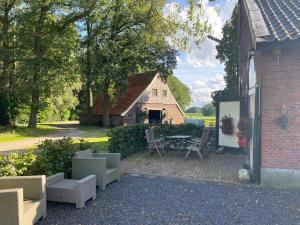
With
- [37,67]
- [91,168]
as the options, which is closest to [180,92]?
[37,67]

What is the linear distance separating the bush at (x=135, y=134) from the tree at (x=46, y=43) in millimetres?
13331

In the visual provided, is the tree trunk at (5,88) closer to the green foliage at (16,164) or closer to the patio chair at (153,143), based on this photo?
the patio chair at (153,143)

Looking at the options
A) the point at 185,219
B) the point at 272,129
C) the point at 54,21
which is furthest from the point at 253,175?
the point at 54,21

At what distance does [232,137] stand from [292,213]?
6666 mm

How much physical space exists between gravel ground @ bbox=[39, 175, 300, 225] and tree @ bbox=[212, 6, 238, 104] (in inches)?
739

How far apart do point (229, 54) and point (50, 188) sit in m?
23.5

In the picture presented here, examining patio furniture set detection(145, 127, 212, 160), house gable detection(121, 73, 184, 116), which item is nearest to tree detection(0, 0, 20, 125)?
house gable detection(121, 73, 184, 116)

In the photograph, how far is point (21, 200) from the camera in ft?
13.4

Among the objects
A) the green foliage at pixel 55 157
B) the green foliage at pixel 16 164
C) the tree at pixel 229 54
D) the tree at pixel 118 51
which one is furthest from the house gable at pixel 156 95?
the green foliage at pixel 16 164

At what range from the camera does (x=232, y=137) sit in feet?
39.1

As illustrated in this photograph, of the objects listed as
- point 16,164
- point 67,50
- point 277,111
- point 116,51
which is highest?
point 116,51

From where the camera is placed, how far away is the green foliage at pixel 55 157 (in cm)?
602

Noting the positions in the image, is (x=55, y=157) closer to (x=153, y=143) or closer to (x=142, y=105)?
(x=153, y=143)

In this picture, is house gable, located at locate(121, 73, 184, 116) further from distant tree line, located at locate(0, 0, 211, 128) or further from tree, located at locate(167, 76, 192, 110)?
tree, located at locate(167, 76, 192, 110)
